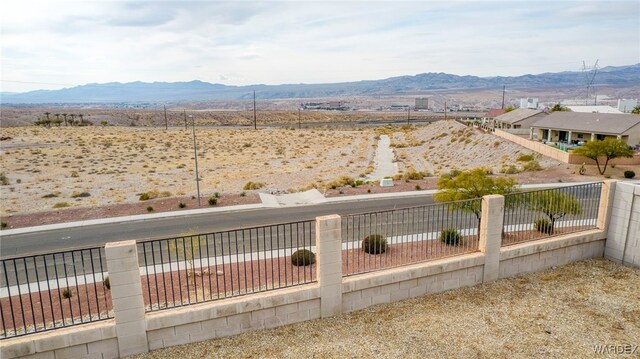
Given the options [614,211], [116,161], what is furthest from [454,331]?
[116,161]

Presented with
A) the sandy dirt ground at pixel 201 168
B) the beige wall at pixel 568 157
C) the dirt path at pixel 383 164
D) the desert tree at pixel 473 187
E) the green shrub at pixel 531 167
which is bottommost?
the dirt path at pixel 383 164

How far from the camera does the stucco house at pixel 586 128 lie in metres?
51.6

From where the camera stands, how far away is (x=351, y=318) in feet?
36.2

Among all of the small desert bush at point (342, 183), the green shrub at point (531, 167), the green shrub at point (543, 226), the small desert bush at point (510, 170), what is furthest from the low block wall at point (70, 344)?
the green shrub at point (531, 167)

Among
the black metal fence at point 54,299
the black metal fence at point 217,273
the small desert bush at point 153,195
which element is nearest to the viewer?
the black metal fence at point 54,299

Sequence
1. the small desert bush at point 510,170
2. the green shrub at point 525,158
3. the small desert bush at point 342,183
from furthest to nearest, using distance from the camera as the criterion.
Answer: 1. the green shrub at point 525,158
2. the small desert bush at point 510,170
3. the small desert bush at point 342,183

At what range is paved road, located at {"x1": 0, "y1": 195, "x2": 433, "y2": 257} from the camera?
821 inches

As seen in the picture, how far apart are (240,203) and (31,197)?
702 inches

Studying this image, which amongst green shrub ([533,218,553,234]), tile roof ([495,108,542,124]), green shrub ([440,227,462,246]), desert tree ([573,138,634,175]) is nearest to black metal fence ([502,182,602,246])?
green shrub ([533,218,553,234])

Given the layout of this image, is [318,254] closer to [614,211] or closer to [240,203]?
[614,211]

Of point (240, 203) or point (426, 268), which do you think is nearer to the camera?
point (426, 268)

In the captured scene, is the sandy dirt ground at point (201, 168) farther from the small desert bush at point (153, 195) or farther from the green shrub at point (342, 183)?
the green shrub at point (342, 183)

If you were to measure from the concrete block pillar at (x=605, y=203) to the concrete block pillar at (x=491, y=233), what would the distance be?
4.67m

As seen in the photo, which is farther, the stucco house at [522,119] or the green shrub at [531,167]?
the stucco house at [522,119]
